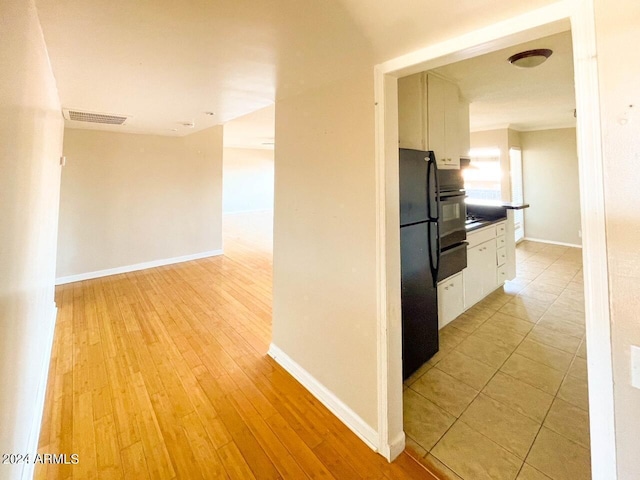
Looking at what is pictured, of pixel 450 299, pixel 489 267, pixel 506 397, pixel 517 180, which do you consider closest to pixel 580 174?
pixel 506 397

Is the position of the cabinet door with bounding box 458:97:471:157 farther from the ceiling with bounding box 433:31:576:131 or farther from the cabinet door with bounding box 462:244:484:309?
the cabinet door with bounding box 462:244:484:309

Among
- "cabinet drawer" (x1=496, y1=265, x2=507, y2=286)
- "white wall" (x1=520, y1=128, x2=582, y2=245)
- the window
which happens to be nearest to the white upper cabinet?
"cabinet drawer" (x1=496, y1=265, x2=507, y2=286)

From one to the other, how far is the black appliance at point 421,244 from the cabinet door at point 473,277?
2.40 feet

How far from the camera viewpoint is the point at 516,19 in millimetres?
1068

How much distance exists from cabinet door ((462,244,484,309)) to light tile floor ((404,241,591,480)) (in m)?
0.18

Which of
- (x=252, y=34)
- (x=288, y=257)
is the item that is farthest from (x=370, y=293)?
(x=252, y=34)

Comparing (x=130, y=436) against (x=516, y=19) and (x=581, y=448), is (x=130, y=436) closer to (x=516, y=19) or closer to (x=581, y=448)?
(x=581, y=448)

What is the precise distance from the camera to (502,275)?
12.7ft

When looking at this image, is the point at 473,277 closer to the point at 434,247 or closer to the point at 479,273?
the point at 479,273

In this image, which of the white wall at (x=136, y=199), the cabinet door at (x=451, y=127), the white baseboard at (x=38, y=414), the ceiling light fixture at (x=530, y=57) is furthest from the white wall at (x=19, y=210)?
the white wall at (x=136, y=199)

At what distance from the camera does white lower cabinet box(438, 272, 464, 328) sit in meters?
2.71

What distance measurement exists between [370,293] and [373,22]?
4.24 ft

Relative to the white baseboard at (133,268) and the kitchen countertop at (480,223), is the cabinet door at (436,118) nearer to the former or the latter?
the kitchen countertop at (480,223)

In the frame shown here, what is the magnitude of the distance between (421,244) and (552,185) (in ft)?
19.9
